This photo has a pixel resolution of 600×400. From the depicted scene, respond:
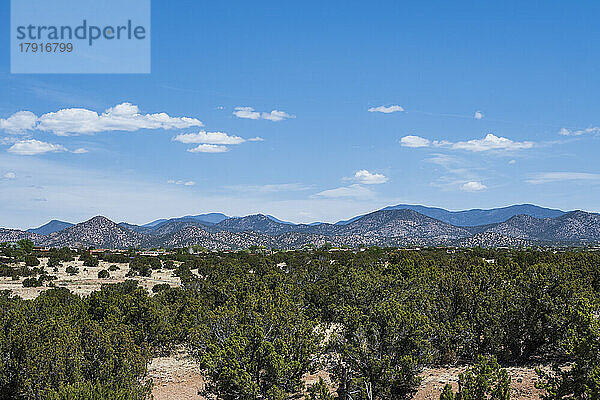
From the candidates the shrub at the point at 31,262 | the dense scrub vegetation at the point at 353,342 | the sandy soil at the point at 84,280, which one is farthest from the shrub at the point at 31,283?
the dense scrub vegetation at the point at 353,342

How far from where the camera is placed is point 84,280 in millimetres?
41969

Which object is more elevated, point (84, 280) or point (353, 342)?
point (353, 342)

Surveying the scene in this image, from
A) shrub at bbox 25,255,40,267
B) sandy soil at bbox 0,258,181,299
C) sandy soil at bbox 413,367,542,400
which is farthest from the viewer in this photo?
shrub at bbox 25,255,40,267

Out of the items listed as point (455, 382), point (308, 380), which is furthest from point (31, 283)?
point (455, 382)

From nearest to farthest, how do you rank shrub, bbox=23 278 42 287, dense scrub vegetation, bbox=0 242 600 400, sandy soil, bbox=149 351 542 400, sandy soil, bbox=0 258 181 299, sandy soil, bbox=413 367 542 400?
dense scrub vegetation, bbox=0 242 600 400
sandy soil, bbox=413 367 542 400
sandy soil, bbox=149 351 542 400
sandy soil, bbox=0 258 181 299
shrub, bbox=23 278 42 287

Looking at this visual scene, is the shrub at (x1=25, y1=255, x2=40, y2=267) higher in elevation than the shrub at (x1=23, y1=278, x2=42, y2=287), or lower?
higher

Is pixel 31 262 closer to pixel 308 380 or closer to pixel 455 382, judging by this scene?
pixel 308 380

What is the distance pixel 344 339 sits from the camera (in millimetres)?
13164

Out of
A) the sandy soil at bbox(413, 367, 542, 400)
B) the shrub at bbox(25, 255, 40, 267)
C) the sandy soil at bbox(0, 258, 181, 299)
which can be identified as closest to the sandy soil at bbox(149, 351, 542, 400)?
the sandy soil at bbox(413, 367, 542, 400)

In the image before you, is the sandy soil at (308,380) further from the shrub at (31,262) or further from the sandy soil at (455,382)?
the shrub at (31,262)

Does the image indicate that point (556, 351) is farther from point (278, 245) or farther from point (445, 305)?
point (278, 245)

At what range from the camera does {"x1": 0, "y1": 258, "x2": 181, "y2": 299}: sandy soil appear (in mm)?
35103

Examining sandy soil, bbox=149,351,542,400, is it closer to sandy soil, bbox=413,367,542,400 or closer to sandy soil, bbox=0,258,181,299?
sandy soil, bbox=413,367,542,400

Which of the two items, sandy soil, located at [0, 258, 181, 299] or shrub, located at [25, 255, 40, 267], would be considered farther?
shrub, located at [25, 255, 40, 267]
